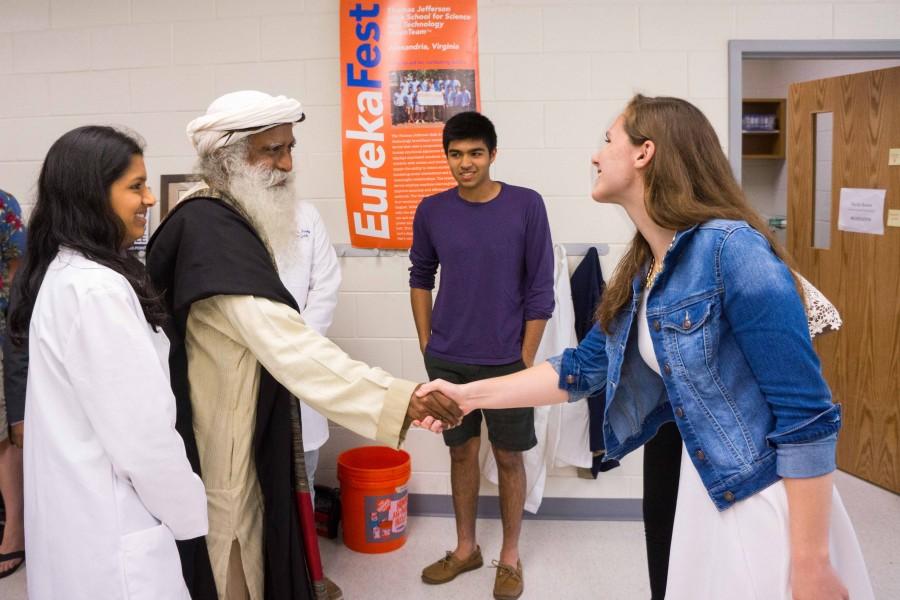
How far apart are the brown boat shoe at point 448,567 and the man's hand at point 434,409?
125 centimetres

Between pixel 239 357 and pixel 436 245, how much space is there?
1.41 m

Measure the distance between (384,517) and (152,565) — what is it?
186cm

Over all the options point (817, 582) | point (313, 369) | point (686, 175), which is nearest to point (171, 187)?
Result: point (313, 369)

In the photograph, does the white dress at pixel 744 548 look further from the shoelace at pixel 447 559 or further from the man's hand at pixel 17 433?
the man's hand at pixel 17 433

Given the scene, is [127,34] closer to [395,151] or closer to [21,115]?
[21,115]

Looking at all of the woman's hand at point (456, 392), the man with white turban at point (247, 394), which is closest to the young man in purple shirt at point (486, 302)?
the woman's hand at point (456, 392)

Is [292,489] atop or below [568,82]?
below

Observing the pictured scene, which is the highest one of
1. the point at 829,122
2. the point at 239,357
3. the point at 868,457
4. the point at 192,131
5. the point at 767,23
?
the point at 767,23

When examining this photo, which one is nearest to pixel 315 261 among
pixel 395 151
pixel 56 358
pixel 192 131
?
pixel 395 151

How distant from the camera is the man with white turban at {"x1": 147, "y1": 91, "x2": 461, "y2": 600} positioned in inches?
66.5

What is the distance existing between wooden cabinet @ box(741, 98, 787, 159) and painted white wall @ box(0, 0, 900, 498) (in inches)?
125

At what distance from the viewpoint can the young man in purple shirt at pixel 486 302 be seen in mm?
2953

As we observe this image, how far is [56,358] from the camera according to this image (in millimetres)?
1449

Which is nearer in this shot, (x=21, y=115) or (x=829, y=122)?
(x=21, y=115)
